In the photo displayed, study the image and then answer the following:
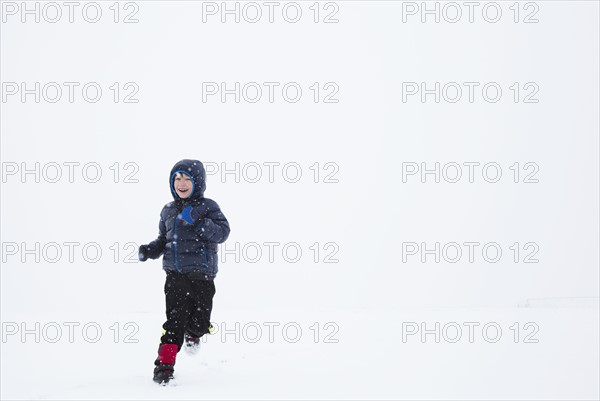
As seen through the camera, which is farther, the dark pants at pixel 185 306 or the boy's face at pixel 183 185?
the boy's face at pixel 183 185

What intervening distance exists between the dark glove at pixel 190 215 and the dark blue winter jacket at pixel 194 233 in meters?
0.01

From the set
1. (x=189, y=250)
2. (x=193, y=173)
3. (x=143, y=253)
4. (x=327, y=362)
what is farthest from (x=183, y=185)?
(x=327, y=362)

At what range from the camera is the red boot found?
614 cm

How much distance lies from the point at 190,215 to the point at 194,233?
22 cm

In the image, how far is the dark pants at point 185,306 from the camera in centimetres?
666

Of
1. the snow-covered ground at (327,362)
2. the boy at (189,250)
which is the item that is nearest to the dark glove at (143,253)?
the boy at (189,250)

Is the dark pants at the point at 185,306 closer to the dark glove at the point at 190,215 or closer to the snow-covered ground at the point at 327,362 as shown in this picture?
the snow-covered ground at the point at 327,362

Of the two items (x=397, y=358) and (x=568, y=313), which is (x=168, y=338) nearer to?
(x=397, y=358)

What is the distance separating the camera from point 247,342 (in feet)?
29.9

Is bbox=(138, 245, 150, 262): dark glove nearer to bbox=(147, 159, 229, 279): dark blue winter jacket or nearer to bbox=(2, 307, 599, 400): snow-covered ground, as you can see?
bbox=(147, 159, 229, 279): dark blue winter jacket

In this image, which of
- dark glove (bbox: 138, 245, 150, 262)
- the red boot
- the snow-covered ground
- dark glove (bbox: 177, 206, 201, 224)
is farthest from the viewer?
dark glove (bbox: 138, 245, 150, 262)

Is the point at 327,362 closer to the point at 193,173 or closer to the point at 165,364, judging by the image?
the point at 165,364

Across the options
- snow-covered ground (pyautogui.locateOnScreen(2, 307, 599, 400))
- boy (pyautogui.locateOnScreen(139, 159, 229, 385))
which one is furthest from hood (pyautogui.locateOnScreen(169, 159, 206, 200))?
snow-covered ground (pyautogui.locateOnScreen(2, 307, 599, 400))

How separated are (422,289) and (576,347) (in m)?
15.5
